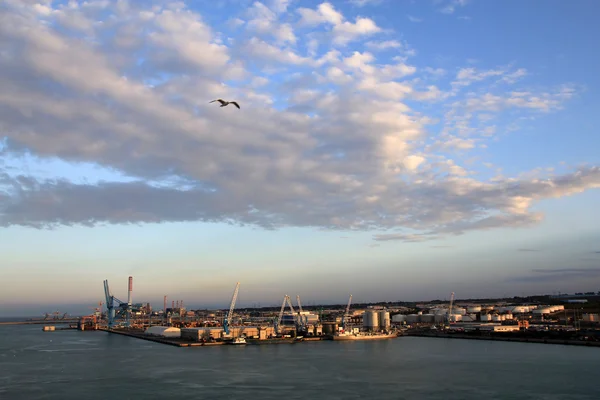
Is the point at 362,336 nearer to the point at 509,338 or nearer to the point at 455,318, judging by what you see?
the point at 509,338

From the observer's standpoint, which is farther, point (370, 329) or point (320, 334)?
point (370, 329)

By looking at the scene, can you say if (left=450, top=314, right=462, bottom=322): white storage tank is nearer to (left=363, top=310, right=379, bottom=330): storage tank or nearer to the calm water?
(left=363, top=310, right=379, bottom=330): storage tank

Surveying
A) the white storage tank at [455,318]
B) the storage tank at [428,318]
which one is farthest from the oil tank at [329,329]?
the white storage tank at [455,318]

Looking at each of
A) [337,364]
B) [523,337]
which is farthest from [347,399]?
[523,337]

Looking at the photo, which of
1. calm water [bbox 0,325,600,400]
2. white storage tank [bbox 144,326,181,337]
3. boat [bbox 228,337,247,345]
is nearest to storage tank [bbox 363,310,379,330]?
boat [bbox 228,337,247,345]

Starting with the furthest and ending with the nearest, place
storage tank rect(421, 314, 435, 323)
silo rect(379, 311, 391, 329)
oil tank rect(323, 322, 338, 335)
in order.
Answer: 1. storage tank rect(421, 314, 435, 323)
2. silo rect(379, 311, 391, 329)
3. oil tank rect(323, 322, 338, 335)

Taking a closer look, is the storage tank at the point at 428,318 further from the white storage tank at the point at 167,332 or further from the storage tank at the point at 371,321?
the white storage tank at the point at 167,332

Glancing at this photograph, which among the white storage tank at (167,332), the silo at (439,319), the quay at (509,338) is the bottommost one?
the quay at (509,338)

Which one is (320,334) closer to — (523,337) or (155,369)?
(523,337)
